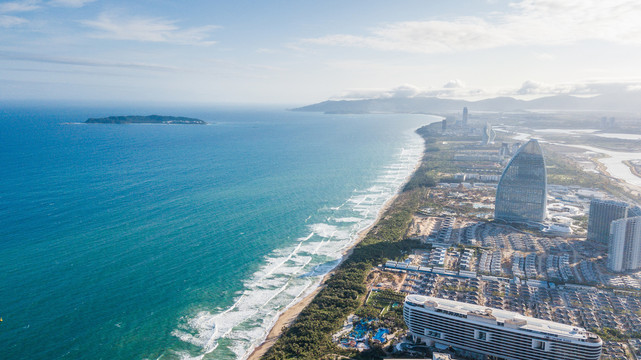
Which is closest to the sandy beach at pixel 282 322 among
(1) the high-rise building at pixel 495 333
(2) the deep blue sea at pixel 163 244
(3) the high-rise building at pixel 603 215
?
(2) the deep blue sea at pixel 163 244

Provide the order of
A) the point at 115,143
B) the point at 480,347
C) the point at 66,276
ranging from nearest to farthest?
the point at 480,347 → the point at 66,276 → the point at 115,143

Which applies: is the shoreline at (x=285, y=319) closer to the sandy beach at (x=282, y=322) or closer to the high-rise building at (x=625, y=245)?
the sandy beach at (x=282, y=322)

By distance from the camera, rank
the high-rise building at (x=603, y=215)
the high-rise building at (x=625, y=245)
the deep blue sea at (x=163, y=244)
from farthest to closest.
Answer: the high-rise building at (x=603, y=215) < the high-rise building at (x=625, y=245) < the deep blue sea at (x=163, y=244)

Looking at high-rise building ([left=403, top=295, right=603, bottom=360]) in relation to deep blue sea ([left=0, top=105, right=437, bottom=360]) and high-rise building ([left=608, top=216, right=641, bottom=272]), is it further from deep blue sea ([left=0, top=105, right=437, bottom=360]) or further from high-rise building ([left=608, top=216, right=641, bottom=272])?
high-rise building ([left=608, top=216, right=641, bottom=272])

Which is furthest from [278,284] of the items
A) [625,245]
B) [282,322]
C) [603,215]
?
[603,215]

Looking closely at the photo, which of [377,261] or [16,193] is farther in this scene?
[16,193]

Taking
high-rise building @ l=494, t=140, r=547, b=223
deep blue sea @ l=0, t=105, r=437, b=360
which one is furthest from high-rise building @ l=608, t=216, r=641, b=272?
deep blue sea @ l=0, t=105, r=437, b=360

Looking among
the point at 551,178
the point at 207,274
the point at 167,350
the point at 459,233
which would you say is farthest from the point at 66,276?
the point at 551,178

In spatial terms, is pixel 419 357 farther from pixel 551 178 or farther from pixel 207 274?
pixel 551 178
